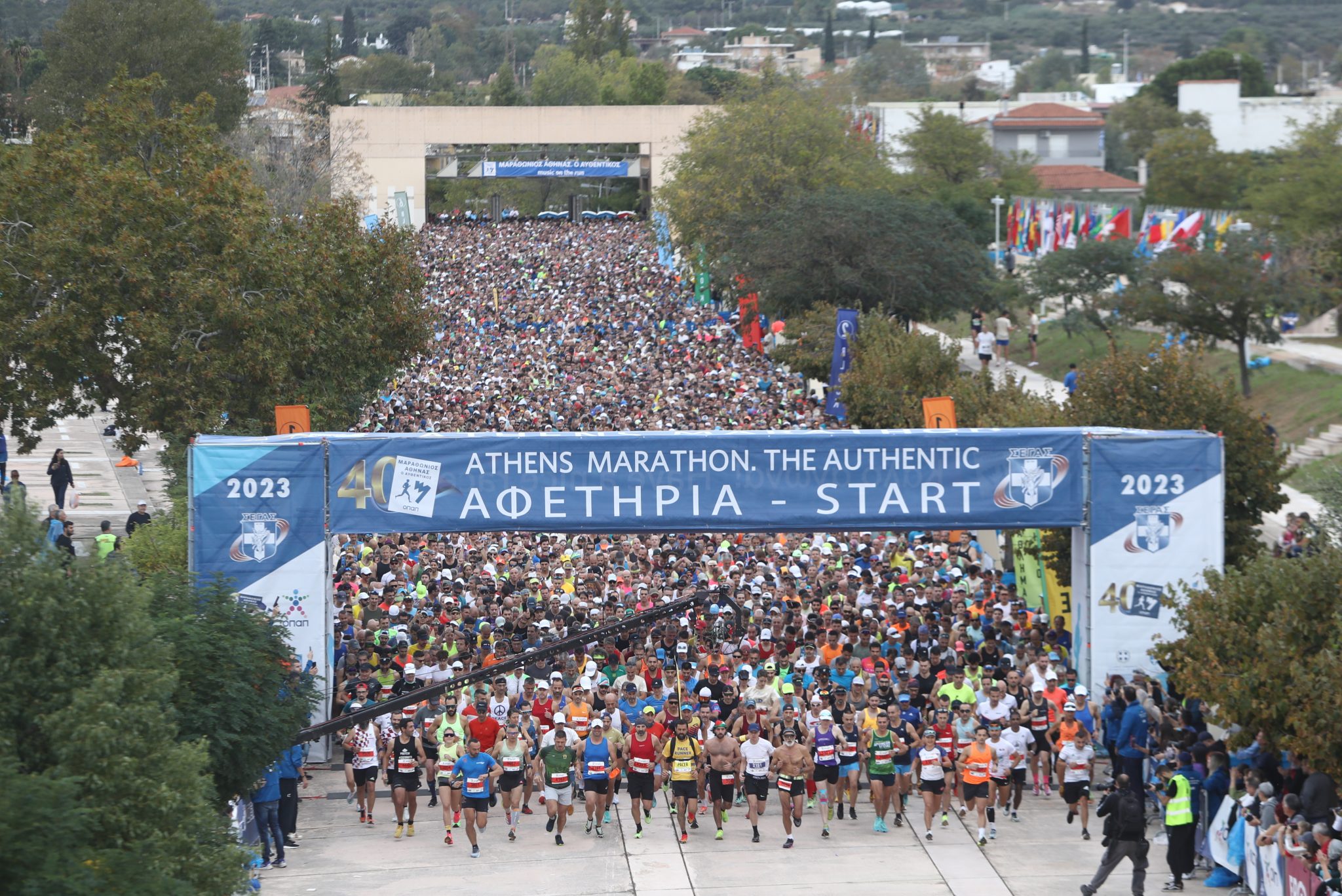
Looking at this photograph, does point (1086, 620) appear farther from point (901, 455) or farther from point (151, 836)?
point (151, 836)

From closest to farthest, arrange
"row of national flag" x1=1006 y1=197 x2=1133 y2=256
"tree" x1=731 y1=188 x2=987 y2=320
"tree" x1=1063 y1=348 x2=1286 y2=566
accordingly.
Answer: "tree" x1=1063 y1=348 x2=1286 y2=566
"tree" x1=731 y1=188 x2=987 y2=320
"row of national flag" x1=1006 y1=197 x2=1133 y2=256

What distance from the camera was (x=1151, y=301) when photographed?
37.4 m

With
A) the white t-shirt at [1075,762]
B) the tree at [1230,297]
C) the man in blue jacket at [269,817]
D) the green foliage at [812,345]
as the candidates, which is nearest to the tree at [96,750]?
the man in blue jacket at [269,817]

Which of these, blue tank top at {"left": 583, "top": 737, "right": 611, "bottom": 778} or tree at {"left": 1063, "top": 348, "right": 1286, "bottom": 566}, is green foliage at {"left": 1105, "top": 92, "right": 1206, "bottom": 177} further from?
blue tank top at {"left": 583, "top": 737, "right": 611, "bottom": 778}

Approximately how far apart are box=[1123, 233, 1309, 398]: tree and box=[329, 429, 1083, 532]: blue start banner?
19.9 metres

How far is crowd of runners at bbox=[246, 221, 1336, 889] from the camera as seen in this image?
14.9 meters

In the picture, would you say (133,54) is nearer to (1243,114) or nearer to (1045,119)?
(1045,119)

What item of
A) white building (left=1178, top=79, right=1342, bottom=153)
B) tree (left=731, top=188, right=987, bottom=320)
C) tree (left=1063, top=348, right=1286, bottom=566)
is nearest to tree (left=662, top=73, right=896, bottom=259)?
tree (left=731, top=188, right=987, bottom=320)

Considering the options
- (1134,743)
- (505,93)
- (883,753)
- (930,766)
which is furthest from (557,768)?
(505,93)

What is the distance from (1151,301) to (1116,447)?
21200 millimetres

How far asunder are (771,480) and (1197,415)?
21.1ft

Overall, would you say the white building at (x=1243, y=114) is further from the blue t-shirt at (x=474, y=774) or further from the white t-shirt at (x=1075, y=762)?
the blue t-shirt at (x=474, y=774)

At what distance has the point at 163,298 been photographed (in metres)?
24.9

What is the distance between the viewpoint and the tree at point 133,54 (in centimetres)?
6394
